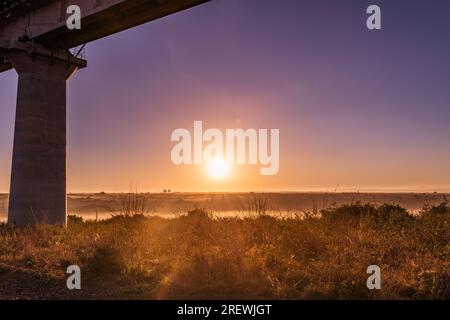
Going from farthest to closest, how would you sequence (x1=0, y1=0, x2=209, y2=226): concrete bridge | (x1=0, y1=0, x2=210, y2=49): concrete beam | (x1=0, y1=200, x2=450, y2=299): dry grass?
(x1=0, y1=0, x2=209, y2=226): concrete bridge < (x1=0, y1=0, x2=210, y2=49): concrete beam < (x1=0, y1=200, x2=450, y2=299): dry grass

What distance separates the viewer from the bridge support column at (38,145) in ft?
50.4

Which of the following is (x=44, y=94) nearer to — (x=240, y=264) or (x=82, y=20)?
(x=82, y=20)

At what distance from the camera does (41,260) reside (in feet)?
24.4

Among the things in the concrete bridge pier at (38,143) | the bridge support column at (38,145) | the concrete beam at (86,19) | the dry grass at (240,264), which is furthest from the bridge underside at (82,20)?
the dry grass at (240,264)

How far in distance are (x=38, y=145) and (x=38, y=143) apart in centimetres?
8

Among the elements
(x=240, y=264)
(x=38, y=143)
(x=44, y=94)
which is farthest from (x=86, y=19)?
(x=240, y=264)

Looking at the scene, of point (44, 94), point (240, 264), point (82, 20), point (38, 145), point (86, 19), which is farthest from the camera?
point (44, 94)

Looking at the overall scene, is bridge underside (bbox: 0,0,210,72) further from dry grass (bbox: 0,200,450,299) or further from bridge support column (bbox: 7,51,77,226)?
dry grass (bbox: 0,200,450,299)

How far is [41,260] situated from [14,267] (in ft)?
1.64

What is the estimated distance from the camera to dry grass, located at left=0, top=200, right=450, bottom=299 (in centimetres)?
518

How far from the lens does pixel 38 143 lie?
614 inches

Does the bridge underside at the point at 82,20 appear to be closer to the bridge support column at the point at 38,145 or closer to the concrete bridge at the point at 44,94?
the concrete bridge at the point at 44,94

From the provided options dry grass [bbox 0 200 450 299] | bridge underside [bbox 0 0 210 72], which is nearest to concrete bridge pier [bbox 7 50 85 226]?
bridge underside [bbox 0 0 210 72]
